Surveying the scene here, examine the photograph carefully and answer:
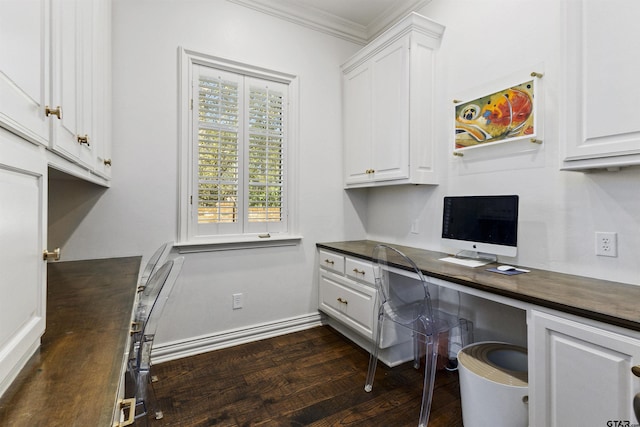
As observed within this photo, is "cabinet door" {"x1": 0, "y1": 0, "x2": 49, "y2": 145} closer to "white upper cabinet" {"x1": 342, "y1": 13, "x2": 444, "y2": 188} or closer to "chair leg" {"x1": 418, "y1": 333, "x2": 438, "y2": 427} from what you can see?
"chair leg" {"x1": 418, "y1": 333, "x2": 438, "y2": 427}

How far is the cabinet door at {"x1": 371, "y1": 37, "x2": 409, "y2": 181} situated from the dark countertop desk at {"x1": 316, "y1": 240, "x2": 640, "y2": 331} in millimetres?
901

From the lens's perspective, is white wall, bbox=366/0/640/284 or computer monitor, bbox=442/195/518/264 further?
computer monitor, bbox=442/195/518/264

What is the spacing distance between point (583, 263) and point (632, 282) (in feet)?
0.67

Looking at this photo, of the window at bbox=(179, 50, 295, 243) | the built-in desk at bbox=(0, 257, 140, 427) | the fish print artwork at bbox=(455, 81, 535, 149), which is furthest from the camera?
the window at bbox=(179, 50, 295, 243)

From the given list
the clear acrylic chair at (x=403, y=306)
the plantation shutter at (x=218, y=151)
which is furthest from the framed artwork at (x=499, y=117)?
the plantation shutter at (x=218, y=151)

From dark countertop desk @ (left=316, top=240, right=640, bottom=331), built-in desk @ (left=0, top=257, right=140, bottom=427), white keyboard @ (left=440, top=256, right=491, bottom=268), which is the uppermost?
white keyboard @ (left=440, top=256, right=491, bottom=268)

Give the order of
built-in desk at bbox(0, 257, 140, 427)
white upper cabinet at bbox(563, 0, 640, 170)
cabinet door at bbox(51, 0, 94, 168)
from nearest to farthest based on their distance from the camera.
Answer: built-in desk at bbox(0, 257, 140, 427)
cabinet door at bbox(51, 0, 94, 168)
white upper cabinet at bbox(563, 0, 640, 170)

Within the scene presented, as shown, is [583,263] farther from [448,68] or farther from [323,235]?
[323,235]

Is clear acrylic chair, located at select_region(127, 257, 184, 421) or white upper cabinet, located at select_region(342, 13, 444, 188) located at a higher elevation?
white upper cabinet, located at select_region(342, 13, 444, 188)

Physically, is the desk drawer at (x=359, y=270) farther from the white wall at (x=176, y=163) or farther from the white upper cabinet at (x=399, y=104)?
the white upper cabinet at (x=399, y=104)

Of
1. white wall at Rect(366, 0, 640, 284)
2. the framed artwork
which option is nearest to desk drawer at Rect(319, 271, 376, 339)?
white wall at Rect(366, 0, 640, 284)

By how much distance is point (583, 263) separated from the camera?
166 centimetres

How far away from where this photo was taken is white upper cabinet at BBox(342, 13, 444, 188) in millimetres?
2383

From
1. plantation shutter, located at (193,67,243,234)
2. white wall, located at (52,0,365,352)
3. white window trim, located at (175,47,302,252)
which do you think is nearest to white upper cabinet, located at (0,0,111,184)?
white wall, located at (52,0,365,352)
